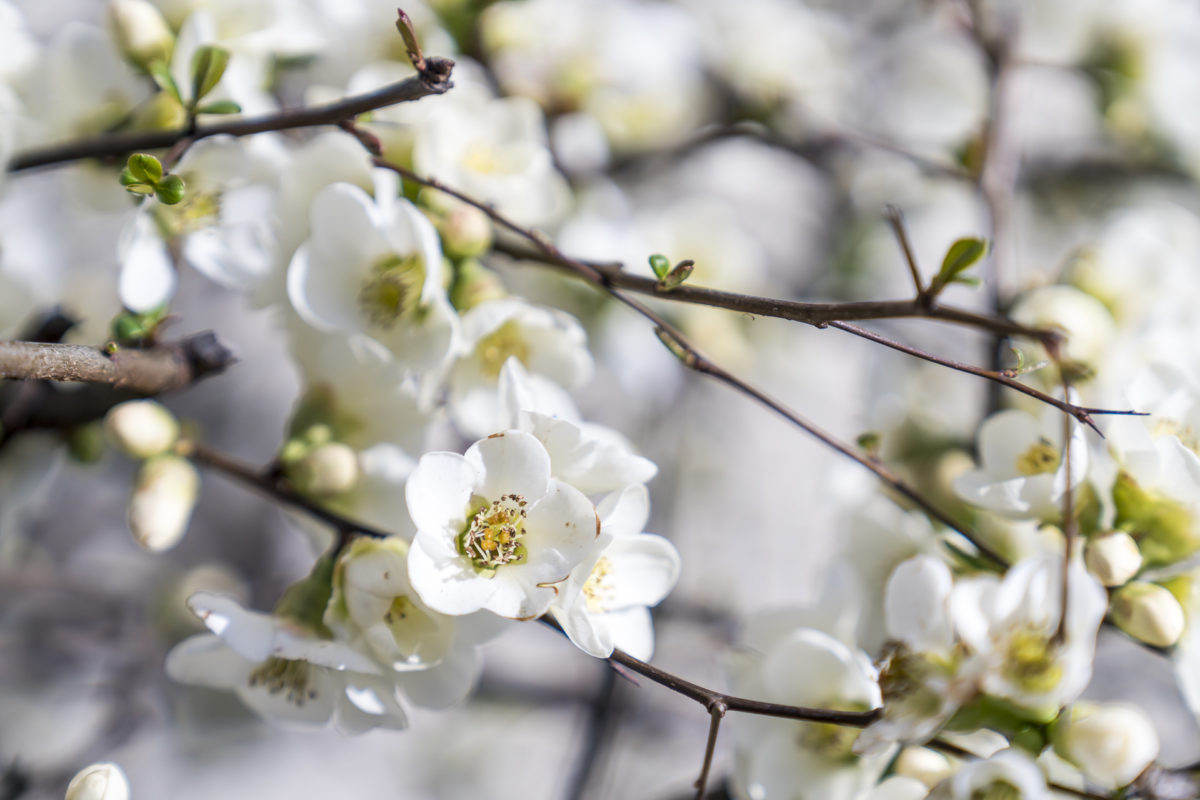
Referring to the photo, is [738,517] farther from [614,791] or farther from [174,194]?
[174,194]

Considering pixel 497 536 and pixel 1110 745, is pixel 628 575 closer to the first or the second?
pixel 497 536

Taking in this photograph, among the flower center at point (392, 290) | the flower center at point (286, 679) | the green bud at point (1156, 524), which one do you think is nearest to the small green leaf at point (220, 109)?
the flower center at point (392, 290)

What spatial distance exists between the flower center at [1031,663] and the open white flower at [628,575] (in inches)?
6.8

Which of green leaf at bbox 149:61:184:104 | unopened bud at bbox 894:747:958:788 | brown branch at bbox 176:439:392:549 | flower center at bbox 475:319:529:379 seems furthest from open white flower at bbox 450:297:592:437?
unopened bud at bbox 894:747:958:788

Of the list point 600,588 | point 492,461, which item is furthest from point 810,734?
point 492,461

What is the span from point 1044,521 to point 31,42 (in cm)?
75

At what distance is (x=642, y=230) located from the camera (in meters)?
0.92

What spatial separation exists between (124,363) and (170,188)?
0.10 meters

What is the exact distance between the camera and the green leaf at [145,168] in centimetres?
42

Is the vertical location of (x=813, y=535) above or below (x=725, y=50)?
below

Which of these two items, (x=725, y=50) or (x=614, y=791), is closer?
(x=614, y=791)

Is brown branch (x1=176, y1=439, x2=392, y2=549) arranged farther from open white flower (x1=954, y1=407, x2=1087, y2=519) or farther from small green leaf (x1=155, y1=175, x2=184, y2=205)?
open white flower (x1=954, y1=407, x2=1087, y2=519)

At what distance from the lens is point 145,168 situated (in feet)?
1.40

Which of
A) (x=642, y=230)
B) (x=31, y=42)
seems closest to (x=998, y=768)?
(x=642, y=230)
